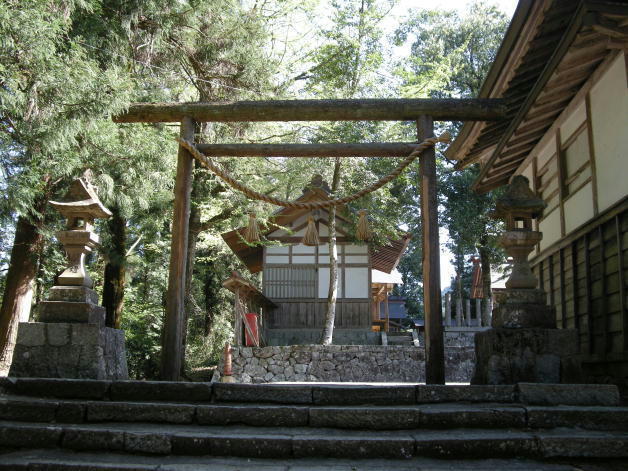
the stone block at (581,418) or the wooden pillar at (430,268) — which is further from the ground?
the wooden pillar at (430,268)

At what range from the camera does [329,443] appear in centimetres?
395

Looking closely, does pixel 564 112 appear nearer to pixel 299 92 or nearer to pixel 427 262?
pixel 427 262

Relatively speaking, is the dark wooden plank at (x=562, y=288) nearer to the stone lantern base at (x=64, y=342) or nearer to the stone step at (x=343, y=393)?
the stone step at (x=343, y=393)

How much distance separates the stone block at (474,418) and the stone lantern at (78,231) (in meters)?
3.79

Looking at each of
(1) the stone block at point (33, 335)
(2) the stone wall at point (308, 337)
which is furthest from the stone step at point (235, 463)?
(2) the stone wall at point (308, 337)

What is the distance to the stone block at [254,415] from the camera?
4445 millimetres

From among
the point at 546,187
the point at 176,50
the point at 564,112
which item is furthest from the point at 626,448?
the point at 176,50

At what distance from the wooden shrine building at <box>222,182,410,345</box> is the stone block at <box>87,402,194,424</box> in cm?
1451

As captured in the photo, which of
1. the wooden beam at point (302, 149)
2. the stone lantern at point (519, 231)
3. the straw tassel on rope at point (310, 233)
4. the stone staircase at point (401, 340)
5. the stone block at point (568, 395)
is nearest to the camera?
the stone block at point (568, 395)

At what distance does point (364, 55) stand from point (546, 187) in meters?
10.0

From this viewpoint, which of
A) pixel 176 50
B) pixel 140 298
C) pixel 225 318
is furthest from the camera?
pixel 225 318

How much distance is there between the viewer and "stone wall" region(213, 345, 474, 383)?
52.1 ft

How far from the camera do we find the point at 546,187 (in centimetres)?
1007

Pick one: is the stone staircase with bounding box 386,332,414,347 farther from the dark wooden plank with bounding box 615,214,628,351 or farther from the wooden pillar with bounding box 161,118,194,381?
the wooden pillar with bounding box 161,118,194,381
